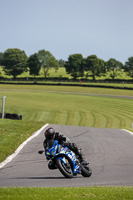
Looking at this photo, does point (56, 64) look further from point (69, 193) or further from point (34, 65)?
point (69, 193)

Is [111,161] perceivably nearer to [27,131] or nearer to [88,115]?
[27,131]

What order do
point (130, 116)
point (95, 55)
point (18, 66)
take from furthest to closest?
point (95, 55), point (18, 66), point (130, 116)

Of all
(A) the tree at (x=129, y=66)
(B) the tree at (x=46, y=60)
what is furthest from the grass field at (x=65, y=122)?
(A) the tree at (x=129, y=66)

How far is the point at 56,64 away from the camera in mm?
188375

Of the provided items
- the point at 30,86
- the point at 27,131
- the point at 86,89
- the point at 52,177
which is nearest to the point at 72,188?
the point at 52,177

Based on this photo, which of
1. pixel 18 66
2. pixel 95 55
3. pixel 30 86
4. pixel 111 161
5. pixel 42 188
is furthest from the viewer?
pixel 95 55

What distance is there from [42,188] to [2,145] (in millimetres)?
8688

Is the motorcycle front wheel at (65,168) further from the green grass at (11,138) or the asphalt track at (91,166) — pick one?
the green grass at (11,138)

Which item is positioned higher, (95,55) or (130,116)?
(95,55)

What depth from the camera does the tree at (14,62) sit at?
545 ft

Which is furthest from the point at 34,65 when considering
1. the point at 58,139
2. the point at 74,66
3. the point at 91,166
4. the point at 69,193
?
the point at 69,193

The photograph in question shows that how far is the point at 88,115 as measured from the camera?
46.8 meters

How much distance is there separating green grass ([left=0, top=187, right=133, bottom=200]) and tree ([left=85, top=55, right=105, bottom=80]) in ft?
548

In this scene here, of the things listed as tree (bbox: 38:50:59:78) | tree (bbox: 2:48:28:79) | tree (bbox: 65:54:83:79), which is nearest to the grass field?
tree (bbox: 2:48:28:79)
